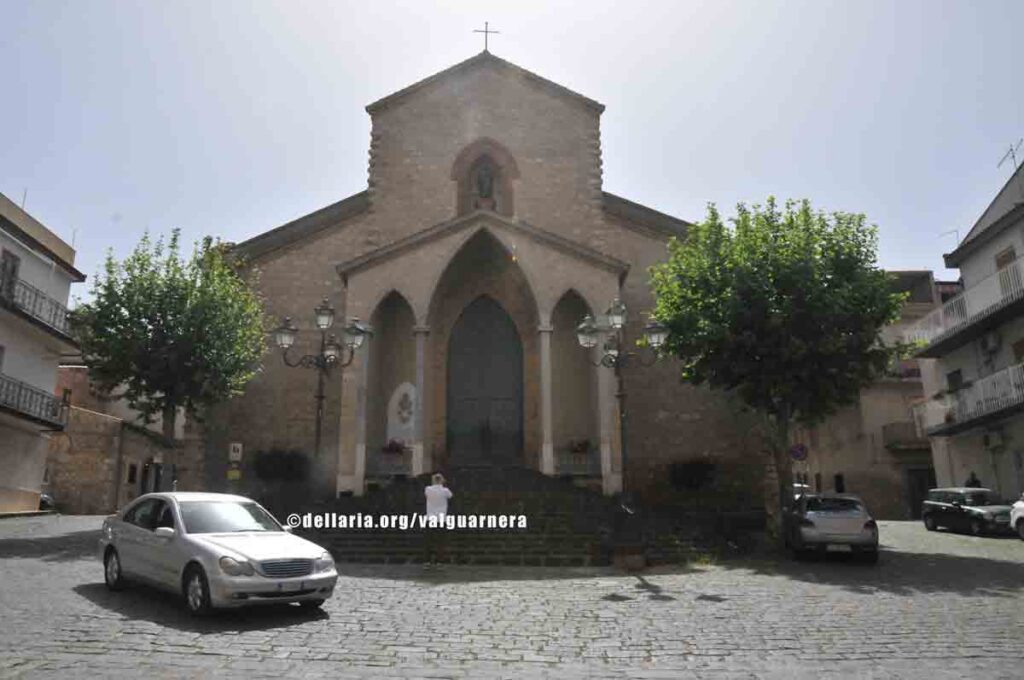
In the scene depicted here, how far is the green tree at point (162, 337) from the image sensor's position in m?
18.4

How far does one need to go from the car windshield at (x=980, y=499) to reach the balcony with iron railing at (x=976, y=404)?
9.53 feet

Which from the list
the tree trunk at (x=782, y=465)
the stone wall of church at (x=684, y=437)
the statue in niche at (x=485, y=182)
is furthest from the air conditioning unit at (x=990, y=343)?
the statue in niche at (x=485, y=182)

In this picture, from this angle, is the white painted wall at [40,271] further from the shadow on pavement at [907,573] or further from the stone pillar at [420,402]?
the shadow on pavement at [907,573]

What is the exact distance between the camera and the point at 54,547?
14266mm

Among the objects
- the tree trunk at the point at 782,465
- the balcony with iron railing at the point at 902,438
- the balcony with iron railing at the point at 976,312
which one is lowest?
the tree trunk at the point at 782,465

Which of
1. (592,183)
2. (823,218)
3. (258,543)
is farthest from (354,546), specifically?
(592,183)

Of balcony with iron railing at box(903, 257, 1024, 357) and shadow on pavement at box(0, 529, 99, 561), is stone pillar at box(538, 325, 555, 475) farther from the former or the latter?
balcony with iron railing at box(903, 257, 1024, 357)

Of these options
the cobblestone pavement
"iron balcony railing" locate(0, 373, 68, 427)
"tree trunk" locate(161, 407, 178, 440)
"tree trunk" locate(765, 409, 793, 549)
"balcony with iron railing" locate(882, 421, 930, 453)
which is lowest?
the cobblestone pavement

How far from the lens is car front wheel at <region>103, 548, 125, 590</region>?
958 cm

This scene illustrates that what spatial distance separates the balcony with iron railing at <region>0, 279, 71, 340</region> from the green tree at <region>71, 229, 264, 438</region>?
15.2ft

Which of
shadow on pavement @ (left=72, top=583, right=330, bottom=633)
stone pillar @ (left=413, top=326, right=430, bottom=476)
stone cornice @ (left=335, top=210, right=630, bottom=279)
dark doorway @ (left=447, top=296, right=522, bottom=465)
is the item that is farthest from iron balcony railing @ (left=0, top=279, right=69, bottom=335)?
shadow on pavement @ (left=72, top=583, right=330, bottom=633)

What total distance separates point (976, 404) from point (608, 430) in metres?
13.9

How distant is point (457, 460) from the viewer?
2169 centimetres

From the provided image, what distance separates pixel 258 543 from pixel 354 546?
595 cm
